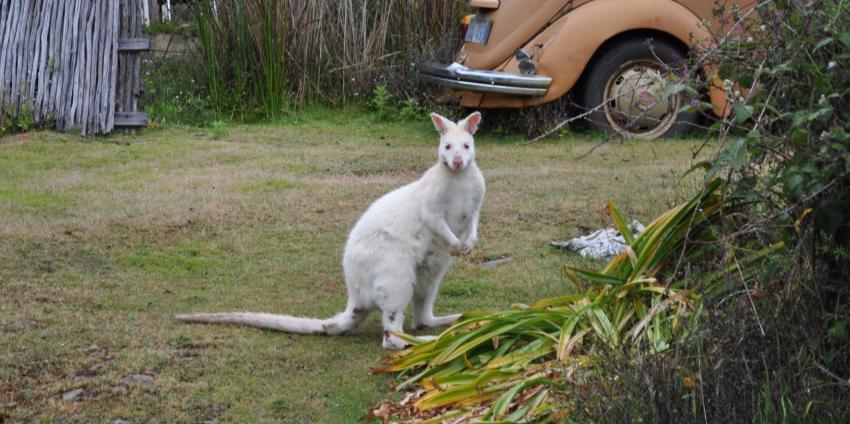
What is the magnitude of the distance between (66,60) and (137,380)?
7.45m

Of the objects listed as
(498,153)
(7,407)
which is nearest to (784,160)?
(7,407)

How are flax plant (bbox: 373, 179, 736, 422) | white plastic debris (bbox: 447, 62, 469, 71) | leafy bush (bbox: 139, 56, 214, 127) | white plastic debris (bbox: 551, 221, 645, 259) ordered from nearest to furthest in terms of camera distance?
flax plant (bbox: 373, 179, 736, 422) < white plastic debris (bbox: 551, 221, 645, 259) < white plastic debris (bbox: 447, 62, 469, 71) < leafy bush (bbox: 139, 56, 214, 127)

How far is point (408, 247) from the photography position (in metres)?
5.86

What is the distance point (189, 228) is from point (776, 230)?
4.87m

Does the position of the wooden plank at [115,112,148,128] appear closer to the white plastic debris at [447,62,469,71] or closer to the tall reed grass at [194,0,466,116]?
the tall reed grass at [194,0,466,116]

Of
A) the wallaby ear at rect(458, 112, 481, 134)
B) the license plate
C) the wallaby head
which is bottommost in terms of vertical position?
the wallaby head

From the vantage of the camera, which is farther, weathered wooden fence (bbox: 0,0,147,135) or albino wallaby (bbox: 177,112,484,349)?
weathered wooden fence (bbox: 0,0,147,135)

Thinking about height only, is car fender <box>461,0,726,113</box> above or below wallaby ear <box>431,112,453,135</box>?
above

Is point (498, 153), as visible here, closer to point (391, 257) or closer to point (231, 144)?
point (231, 144)

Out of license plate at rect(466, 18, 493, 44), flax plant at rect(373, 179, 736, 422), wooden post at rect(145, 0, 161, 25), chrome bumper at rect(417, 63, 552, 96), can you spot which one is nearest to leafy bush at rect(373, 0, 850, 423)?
flax plant at rect(373, 179, 736, 422)

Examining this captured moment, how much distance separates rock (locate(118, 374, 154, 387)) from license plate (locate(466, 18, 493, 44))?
22.5 feet

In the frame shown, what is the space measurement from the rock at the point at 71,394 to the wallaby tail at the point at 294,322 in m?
1.04

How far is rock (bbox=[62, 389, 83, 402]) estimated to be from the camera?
5.04m

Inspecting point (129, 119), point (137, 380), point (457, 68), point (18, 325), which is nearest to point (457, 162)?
point (137, 380)
